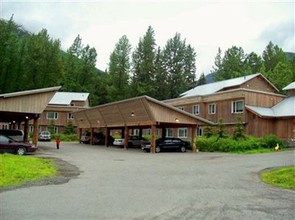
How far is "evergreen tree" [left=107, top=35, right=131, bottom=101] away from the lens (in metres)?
79.4

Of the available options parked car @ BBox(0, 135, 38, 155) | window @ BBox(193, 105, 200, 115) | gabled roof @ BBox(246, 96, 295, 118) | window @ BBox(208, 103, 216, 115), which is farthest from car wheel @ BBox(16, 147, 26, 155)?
window @ BBox(193, 105, 200, 115)

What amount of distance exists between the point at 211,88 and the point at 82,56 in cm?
4128

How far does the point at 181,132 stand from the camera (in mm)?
52625

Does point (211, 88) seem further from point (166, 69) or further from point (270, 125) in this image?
point (166, 69)

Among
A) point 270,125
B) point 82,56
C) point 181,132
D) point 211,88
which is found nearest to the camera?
point 270,125

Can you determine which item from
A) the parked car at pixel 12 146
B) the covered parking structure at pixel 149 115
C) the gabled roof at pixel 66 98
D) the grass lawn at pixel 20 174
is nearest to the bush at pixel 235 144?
the covered parking structure at pixel 149 115

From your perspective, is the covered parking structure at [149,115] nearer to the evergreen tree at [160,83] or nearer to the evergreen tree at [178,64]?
the evergreen tree at [160,83]

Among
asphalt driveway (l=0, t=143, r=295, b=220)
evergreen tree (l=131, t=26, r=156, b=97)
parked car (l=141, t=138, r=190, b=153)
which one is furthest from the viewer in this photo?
evergreen tree (l=131, t=26, r=156, b=97)

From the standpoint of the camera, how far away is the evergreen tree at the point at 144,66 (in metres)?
78.7

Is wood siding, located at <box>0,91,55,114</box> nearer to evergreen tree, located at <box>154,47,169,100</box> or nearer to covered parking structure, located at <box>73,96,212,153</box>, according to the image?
covered parking structure, located at <box>73,96,212,153</box>

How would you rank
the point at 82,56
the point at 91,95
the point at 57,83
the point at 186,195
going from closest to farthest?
the point at 186,195 < the point at 57,83 < the point at 91,95 < the point at 82,56

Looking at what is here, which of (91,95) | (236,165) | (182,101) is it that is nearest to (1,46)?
(91,95)

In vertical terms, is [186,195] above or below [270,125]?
below

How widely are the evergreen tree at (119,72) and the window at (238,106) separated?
37852mm
